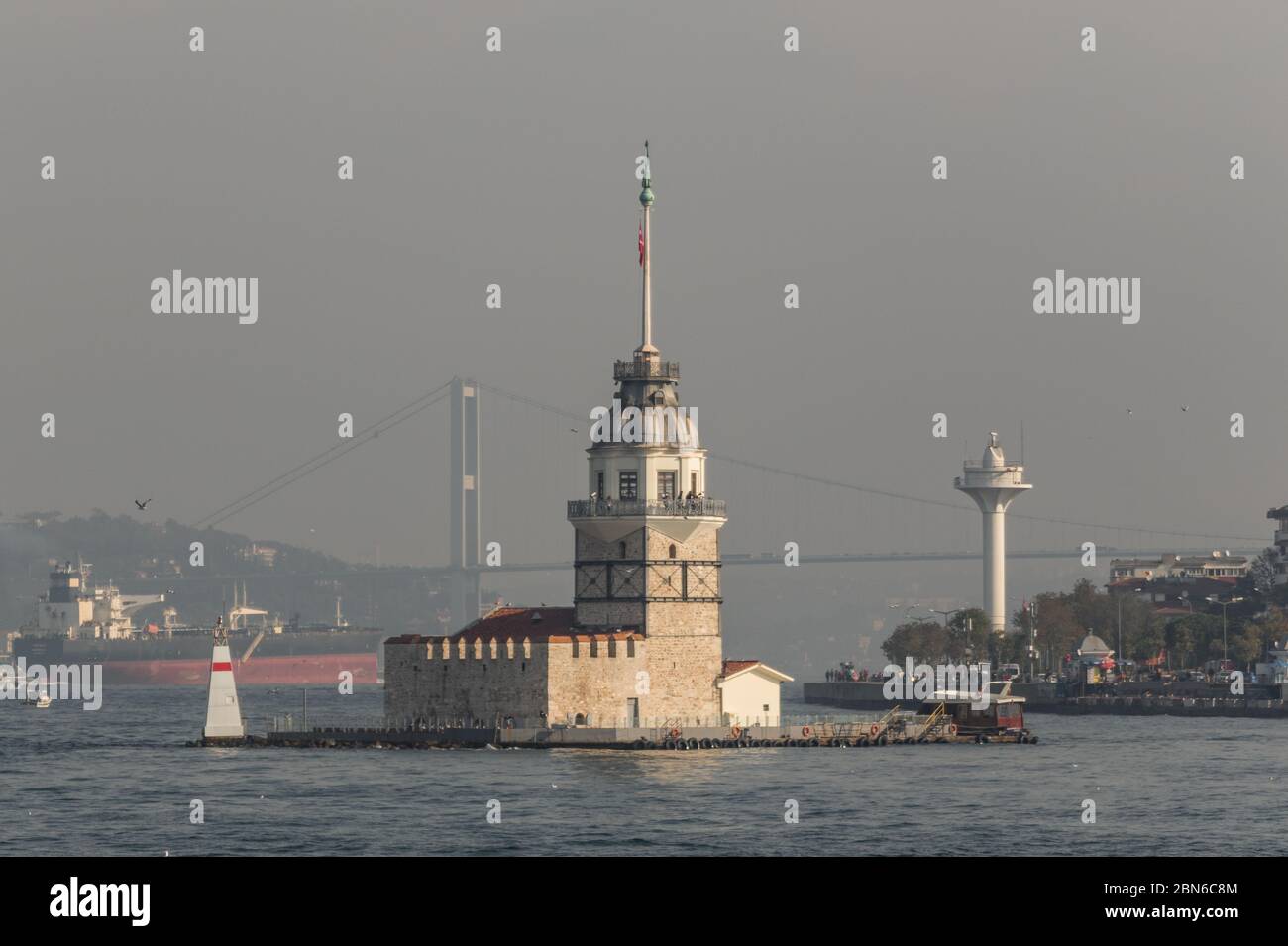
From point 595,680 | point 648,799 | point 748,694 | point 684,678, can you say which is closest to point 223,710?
point 595,680

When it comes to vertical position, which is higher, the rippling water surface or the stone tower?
the stone tower

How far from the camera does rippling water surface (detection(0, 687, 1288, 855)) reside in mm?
56094

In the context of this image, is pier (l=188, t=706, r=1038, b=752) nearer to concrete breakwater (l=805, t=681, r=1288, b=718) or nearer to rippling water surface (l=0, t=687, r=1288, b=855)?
rippling water surface (l=0, t=687, r=1288, b=855)

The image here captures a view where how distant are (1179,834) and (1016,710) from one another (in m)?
38.0

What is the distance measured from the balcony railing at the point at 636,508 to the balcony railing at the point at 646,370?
452 cm

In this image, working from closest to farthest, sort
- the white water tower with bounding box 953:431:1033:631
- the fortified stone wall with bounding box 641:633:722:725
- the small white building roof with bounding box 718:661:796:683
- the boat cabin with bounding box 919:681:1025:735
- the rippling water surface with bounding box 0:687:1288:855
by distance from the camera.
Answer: the rippling water surface with bounding box 0:687:1288:855, the fortified stone wall with bounding box 641:633:722:725, the small white building roof with bounding box 718:661:796:683, the boat cabin with bounding box 919:681:1025:735, the white water tower with bounding box 953:431:1033:631

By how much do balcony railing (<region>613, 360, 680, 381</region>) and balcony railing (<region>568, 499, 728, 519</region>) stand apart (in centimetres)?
452

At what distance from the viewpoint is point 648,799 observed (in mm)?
65188

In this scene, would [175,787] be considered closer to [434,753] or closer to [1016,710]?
[434,753]

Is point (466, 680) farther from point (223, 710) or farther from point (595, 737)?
point (223, 710)

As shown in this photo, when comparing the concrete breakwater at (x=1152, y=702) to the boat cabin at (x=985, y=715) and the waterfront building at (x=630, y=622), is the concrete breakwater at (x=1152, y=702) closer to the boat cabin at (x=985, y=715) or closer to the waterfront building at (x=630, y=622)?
the boat cabin at (x=985, y=715)

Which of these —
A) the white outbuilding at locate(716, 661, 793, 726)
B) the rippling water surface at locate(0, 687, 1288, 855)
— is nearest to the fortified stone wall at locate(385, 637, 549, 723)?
the rippling water surface at locate(0, 687, 1288, 855)

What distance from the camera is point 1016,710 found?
314 feet
